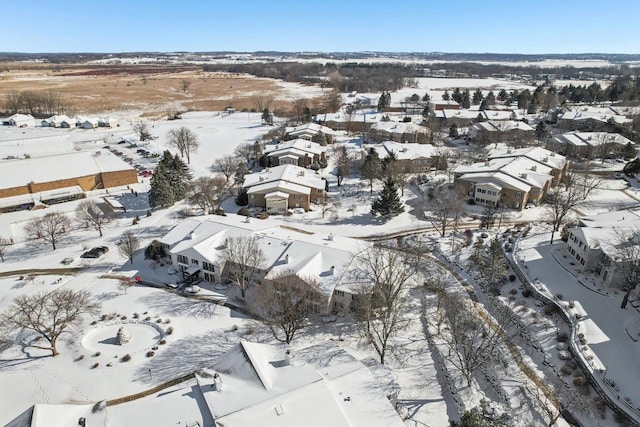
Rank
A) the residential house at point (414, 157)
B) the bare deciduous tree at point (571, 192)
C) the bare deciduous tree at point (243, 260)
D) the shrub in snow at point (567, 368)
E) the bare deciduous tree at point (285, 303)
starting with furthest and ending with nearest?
the residential house at point (414, 157) → the bare deciduous tree at point (571, 192) → the bare deciduous tree at point (243, 260) → the bare deciduous tree at point (285, 303) → the shrub in snow at point (567, 368)

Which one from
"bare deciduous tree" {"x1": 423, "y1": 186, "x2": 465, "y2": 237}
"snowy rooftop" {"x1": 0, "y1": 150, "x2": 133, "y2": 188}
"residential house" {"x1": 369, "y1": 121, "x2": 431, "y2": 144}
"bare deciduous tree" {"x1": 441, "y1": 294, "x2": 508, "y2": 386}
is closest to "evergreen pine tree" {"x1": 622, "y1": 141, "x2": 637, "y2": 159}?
"residential house" {"x1": 369, "y1": 121, "x2": 431, "y2": 144}

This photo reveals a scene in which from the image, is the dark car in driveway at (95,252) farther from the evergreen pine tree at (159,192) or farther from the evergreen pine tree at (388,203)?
the evergreen pine tree at (388,203)

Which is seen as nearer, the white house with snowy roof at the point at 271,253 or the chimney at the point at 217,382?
the chimney at the point at 217,382

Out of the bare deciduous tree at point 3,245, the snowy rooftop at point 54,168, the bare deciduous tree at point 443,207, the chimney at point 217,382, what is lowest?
the bare deciduous tree at point 3,245

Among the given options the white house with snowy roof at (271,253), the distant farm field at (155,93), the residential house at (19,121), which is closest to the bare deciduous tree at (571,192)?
the white house with snowy roof at (271,253)

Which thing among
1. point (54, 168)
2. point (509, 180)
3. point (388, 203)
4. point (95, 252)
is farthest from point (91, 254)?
point (509, 180)

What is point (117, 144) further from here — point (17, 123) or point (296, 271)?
point (296, 271)

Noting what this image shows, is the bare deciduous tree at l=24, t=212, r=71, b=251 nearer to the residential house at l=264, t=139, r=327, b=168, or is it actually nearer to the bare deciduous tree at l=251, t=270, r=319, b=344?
the bare deciduous tree at l=251, t=270, r=319, b=344
